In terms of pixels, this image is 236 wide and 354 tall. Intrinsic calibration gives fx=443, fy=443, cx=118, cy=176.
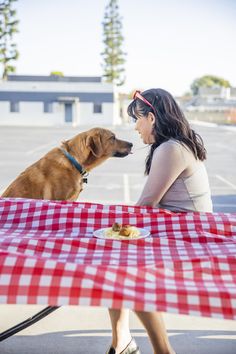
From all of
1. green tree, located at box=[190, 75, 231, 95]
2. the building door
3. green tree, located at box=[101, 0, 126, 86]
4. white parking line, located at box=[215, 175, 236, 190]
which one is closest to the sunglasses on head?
white parking line, located at box=[215, 175, 236, 190]

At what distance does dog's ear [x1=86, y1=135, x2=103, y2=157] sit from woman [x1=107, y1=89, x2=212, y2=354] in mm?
939

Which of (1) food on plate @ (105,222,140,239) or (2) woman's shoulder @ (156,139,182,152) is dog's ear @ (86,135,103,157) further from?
(1) food on plate @ (105,222,140,239)

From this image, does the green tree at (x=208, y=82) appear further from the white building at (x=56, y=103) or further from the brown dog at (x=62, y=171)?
the brown dog at (x=62, y=171)

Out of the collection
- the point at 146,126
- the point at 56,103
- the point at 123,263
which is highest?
the point at 146,126

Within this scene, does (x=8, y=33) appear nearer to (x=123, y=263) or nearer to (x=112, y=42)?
(x=112, y=42)

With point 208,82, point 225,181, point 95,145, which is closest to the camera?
point 95,145

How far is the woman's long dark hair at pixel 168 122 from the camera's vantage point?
247cm

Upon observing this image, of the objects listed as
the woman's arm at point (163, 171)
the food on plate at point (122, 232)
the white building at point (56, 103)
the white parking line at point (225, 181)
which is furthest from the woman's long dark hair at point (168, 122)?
the white building at point (56, 103)

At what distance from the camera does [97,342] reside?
2.46 metres

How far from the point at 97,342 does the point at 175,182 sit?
38.9 inches

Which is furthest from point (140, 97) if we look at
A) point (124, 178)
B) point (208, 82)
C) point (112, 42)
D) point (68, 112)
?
point (208, 82)

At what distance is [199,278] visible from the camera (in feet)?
4.14

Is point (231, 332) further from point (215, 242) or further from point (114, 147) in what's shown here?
point (114, 147)

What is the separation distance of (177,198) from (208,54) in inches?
2512
